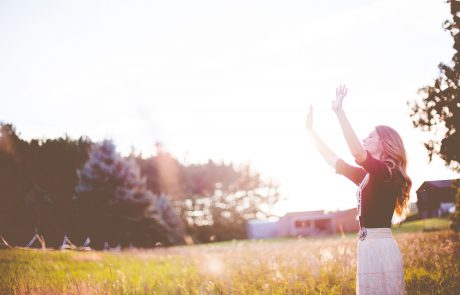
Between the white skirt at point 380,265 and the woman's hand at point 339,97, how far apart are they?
111 centimetres

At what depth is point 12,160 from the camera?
29.9ft

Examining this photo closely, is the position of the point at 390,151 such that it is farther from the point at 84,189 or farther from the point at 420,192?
the point at 84,189

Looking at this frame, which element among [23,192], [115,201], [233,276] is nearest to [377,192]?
[233,276]

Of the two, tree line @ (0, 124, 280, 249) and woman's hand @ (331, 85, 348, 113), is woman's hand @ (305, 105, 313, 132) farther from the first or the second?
tree line @ (0, 124, 280, 249)

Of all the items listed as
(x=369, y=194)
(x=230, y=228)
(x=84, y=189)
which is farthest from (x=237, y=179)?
(x=369, y=194)

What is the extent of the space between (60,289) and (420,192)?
7.24 metres

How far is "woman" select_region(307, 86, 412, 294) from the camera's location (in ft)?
9.77

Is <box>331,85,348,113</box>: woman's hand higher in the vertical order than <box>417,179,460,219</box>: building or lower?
higher

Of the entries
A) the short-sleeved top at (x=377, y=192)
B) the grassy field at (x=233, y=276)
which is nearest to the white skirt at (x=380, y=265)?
the short-sleeved top at (x=377, y=192)

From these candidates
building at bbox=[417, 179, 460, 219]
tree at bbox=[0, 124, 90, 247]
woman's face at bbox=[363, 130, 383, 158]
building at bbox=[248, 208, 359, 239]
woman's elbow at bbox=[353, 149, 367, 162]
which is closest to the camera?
woman's elbow at bbox=[353, 149, 367, 162]

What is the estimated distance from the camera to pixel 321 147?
12.0 ft

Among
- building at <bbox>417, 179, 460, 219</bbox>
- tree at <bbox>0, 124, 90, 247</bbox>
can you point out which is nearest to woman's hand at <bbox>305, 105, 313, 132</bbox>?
tree at <bbox>0, 124, 90, 247</bbox>

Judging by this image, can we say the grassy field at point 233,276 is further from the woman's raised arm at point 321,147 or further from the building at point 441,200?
the woman's raised arm at point 321,147

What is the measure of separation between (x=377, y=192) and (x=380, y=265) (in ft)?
2.11
